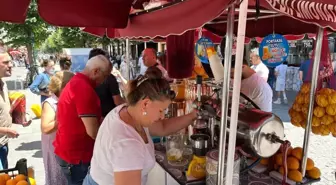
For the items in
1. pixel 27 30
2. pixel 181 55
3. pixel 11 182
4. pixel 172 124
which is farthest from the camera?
pixel 27 30

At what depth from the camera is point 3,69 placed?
2.42m

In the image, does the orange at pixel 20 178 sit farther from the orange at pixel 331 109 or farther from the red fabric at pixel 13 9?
the orange at pixel 331 109

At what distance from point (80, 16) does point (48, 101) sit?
0.86m

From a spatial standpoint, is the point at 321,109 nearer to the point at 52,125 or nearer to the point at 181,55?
the point at 181,55

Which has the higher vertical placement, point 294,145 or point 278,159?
point 278,159

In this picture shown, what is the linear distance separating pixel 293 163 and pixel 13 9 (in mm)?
1863

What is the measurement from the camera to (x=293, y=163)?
1.70m

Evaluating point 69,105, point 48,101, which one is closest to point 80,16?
point 69,105

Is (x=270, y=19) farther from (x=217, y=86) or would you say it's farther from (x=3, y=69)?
(x=3, y=69)

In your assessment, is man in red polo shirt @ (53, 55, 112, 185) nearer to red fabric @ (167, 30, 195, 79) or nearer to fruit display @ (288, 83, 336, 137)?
red fabric @ (167, 30, 195, 79)

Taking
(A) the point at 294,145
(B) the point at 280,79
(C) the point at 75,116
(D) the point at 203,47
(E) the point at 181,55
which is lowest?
(A) the point at 294,145

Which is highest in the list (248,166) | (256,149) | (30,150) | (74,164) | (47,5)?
(47,5)

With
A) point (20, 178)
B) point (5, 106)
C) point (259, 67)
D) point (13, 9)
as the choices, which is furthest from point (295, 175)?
point (259, 67)

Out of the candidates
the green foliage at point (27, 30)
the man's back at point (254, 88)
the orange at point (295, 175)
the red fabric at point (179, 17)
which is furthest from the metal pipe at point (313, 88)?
the green foliage at point (27, 30)
